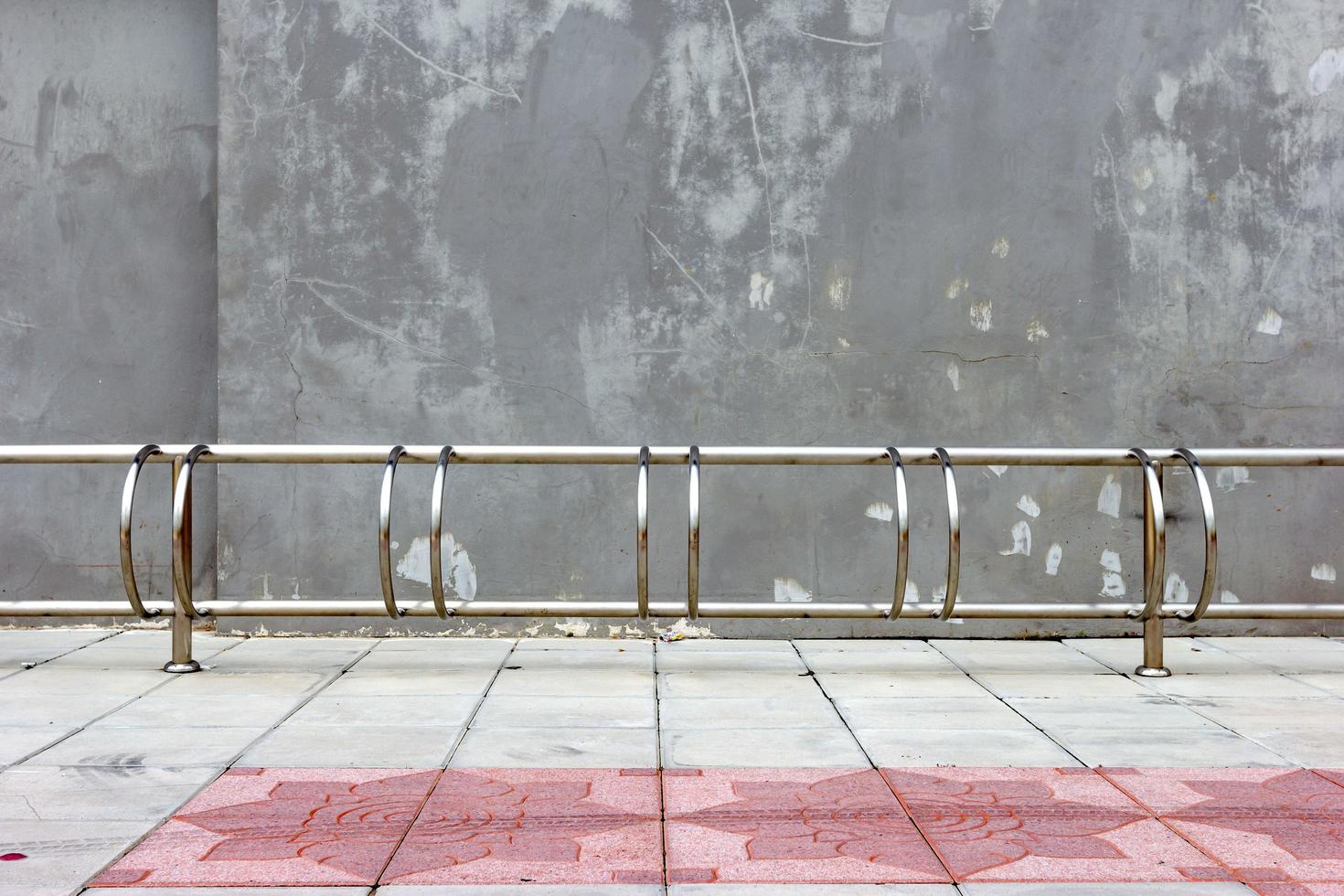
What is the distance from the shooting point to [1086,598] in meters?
5.81

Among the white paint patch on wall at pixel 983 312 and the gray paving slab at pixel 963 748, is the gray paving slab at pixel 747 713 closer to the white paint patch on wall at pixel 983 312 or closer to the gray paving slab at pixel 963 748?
the gray paving slab at pixel 963 748

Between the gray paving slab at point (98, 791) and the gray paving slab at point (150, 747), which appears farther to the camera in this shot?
the gray paving slab at point (150, 747)

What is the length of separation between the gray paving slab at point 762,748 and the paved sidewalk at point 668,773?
0.02 m

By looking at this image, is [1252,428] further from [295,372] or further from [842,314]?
[295,372]

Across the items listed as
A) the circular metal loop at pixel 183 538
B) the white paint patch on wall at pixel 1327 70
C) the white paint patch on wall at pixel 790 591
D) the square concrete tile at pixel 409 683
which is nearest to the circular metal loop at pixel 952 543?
the white paint patch on wall at pixel 790 591

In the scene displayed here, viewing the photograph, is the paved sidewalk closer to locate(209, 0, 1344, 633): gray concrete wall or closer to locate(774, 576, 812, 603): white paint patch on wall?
locate(774, 576, 812, 603): white paint patch on wall

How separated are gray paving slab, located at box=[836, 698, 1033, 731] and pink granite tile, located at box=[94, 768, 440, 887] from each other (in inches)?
62.6

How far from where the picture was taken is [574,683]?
15.5ft

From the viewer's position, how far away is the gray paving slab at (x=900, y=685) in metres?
4.55

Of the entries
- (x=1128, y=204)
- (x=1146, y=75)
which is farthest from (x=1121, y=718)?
(x=1146, y=75)

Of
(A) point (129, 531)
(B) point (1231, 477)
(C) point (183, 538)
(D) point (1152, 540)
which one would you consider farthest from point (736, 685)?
(B) point (1231, 477)

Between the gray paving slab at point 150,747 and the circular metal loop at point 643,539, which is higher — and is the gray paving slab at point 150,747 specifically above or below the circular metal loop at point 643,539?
below

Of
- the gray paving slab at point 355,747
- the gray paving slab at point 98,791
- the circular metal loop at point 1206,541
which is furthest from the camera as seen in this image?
the circular metal loop at point 1206,541

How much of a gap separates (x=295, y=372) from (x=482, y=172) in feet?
4.45
